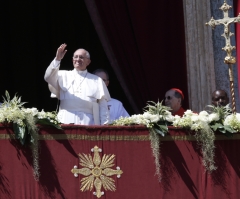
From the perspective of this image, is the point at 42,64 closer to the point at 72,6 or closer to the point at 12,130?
the point at 72,6

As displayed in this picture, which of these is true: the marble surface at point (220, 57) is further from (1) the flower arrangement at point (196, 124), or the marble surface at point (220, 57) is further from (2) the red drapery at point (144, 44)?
(1) the flower arrangement at point (196, 124)

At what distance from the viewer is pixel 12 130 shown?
750 centimetres

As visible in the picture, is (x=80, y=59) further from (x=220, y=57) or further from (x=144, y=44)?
(x=220, y=57)

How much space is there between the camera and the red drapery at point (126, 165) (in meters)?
7.50

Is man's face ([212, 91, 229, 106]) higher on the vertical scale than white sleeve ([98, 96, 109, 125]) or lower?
higher

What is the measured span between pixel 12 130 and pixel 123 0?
3990mm

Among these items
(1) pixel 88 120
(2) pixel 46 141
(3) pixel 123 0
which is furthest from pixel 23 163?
(3) pixel 123 0

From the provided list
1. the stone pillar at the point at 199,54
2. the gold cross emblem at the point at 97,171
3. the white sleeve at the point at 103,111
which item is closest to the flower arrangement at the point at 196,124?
the gold cross emblem at the point at 97,171

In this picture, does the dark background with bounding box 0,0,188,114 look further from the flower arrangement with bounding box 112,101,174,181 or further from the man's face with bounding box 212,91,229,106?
the flower arrangement with bounding box 112,101,174,181

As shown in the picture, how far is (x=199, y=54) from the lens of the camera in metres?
10.6

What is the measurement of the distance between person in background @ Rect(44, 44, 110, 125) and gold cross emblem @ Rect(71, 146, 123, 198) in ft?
3.69

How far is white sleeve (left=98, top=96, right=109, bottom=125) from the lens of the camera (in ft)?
28.9

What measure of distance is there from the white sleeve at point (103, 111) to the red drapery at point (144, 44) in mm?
1862

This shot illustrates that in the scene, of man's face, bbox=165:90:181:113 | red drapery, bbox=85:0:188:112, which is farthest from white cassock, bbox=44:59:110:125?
red drapery, bbox=85:0:188:112
